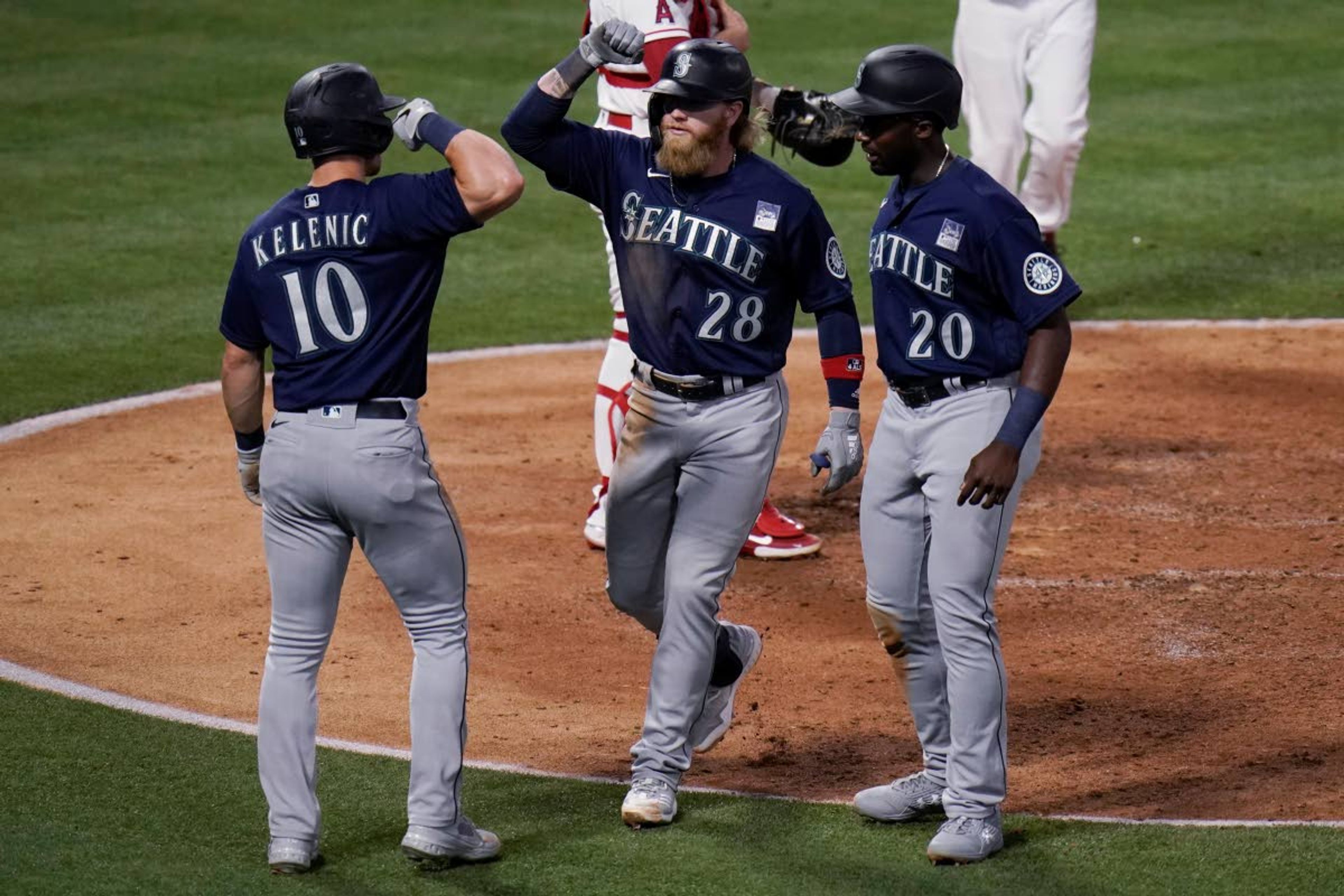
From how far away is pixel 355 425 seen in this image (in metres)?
5.32

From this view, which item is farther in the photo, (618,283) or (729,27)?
(729,27)

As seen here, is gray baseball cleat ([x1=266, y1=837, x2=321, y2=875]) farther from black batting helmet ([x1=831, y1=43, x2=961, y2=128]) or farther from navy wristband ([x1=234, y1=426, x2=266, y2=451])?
black batting helmet ([x1=831, y1=43, x2=961, y2=128])

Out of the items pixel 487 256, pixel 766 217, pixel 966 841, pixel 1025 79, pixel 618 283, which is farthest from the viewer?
pixel 487 256

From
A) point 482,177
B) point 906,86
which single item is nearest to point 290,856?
point 482,177

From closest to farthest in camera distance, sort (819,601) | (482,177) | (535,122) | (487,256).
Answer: (482,177)
(535,122)
(819,601)
(487,256)

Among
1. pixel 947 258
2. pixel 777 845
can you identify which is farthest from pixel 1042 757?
pixel 947 258

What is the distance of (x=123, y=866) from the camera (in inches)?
208

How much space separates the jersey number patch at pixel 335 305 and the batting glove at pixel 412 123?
40 cm

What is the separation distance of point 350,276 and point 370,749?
167cm

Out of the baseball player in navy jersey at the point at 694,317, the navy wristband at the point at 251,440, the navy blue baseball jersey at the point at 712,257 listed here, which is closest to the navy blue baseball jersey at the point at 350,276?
the navy wristband at the point at 251,440

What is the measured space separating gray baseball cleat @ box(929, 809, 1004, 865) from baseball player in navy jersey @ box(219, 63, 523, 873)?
3.67 ft

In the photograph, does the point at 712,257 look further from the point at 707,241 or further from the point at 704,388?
the point at 704,388

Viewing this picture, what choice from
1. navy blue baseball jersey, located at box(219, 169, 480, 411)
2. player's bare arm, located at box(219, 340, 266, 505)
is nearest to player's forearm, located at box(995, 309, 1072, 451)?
navy blue baseball jersey, located at box(219, 169, 480, 411)

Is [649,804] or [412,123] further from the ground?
[412,123]
